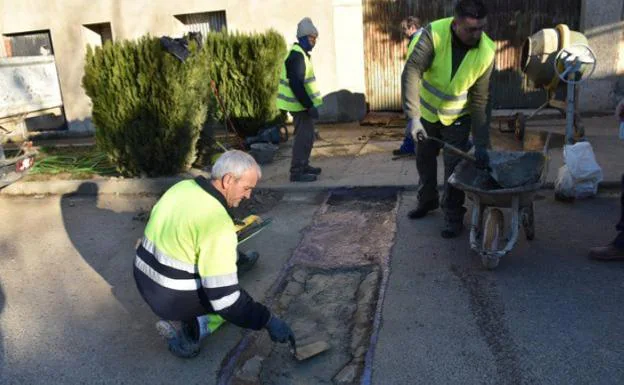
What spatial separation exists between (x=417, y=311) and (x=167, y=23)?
9122 mm

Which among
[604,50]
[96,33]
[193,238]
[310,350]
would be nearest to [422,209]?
[310,350]

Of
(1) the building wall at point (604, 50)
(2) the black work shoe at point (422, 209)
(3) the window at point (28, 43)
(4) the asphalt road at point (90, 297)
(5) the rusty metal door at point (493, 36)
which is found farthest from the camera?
(3) the window at point (28, 43)

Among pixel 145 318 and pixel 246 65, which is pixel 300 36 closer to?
pixel 246 65

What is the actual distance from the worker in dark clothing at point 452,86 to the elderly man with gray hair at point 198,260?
6.48ft

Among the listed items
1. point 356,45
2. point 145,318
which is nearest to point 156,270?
point 145,318

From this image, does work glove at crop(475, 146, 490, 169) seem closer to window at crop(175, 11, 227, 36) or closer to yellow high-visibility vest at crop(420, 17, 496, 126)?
yellow high-visibility vest at crop(420, 17, 496, 126)

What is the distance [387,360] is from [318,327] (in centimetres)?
58

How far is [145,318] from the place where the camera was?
3.65 metres

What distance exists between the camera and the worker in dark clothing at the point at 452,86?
414 cm

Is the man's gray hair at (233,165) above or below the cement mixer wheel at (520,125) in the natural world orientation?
above

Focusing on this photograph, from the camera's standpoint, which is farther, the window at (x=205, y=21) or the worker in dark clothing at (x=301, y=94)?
the window at (x=205, y=21)

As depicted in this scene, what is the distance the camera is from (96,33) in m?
11.6

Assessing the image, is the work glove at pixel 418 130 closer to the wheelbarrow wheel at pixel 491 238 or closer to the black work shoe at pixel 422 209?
the wheelbarrow wheel at pixel 491 238

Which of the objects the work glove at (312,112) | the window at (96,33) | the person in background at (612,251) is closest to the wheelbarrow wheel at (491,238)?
the person in background at (612,251)
